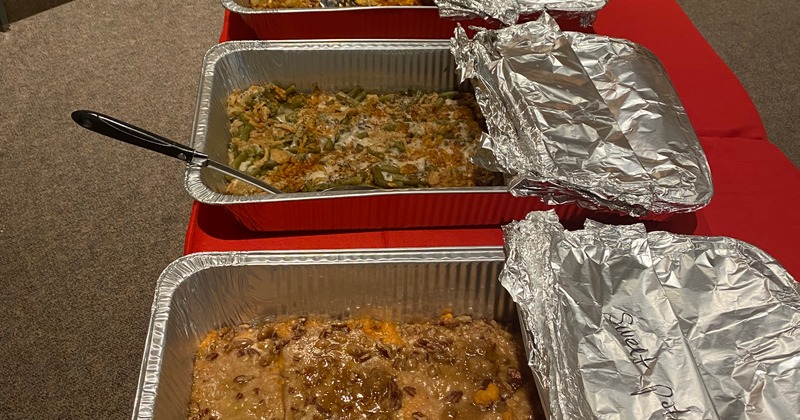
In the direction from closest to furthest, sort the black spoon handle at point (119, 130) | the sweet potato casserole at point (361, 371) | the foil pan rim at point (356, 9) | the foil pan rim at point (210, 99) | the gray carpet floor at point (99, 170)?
the sweet potato casserole at point (361, 371)
the black spoon handle at point (119, 130)
the foil pan rim at point (210, 99)
the foil pan rim at point (356, 9)
the gray carpet floor at point (99, 170)

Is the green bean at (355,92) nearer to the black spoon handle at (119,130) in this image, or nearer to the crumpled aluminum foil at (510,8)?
the crumpled aluminum foil at (510,8)

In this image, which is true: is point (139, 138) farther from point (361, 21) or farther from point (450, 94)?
point (450, 94)

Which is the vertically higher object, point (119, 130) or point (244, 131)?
point (119, 130)

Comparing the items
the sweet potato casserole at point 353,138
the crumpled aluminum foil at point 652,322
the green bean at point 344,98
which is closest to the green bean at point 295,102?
the sweet potato casserole at point 353,138

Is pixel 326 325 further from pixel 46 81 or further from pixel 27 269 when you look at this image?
pixel 46 81

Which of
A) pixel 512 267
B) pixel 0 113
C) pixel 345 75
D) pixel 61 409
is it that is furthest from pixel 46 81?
pixel 512 267

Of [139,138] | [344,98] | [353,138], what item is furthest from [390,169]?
[139,138]

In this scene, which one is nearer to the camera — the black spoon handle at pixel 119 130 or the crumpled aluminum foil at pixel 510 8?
the black spoon handle at pixel 119 130

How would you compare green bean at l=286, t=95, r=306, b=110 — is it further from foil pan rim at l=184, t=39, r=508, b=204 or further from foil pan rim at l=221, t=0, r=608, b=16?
foil pan rim at l=221, t=0, r=608, b=16
